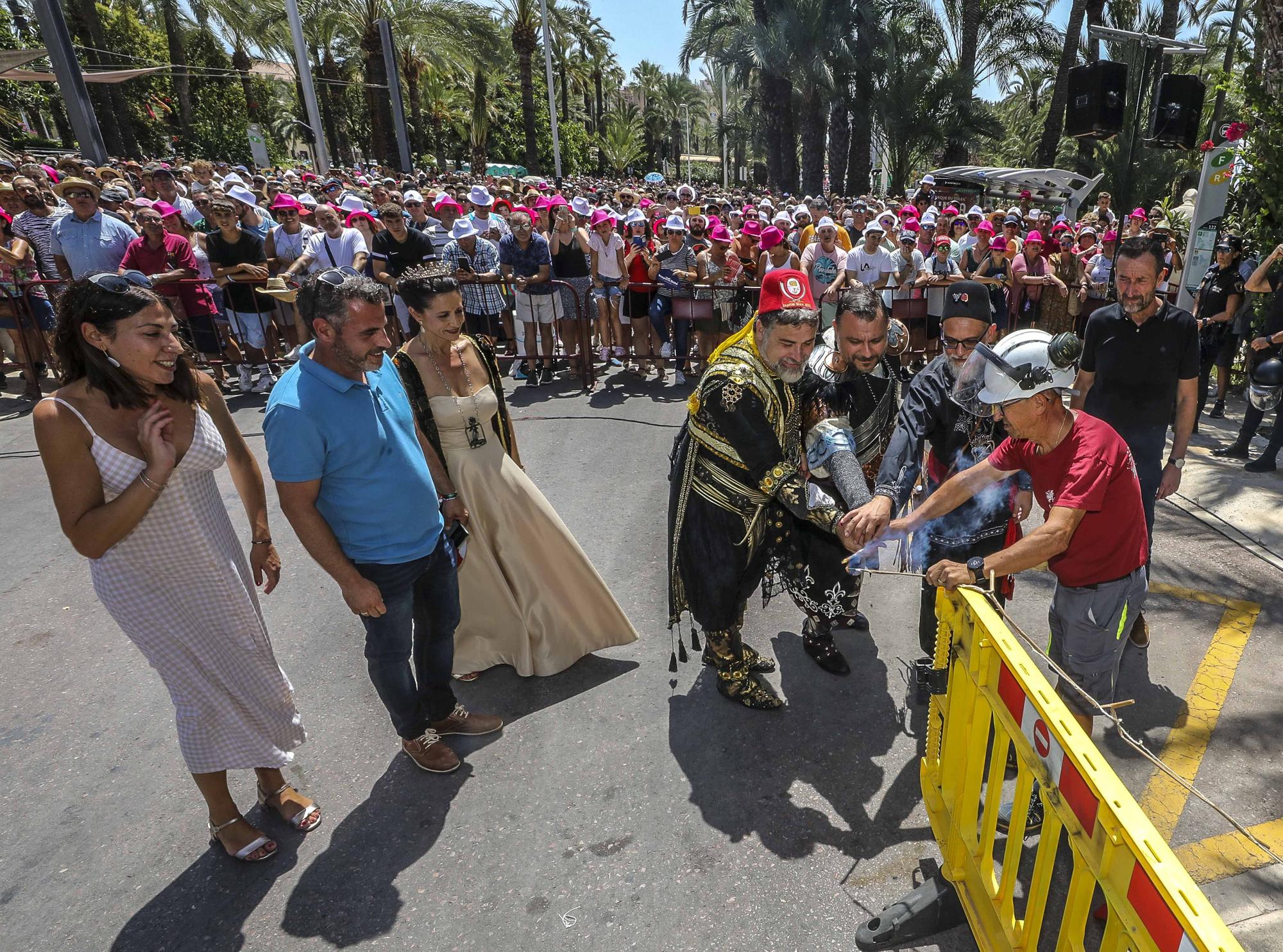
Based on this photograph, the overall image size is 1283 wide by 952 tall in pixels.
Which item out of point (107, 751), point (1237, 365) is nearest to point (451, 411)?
point (107, 751)

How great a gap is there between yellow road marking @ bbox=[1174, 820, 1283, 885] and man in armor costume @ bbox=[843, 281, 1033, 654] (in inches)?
45.9

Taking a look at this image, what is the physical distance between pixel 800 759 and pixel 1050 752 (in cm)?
166

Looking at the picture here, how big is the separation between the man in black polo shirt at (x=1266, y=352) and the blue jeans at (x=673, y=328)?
5313 mm

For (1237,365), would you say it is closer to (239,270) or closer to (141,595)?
(141,595)

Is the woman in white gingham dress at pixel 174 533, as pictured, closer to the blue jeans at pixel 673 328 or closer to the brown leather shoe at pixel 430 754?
the brown leather shoe at pixel 430 754

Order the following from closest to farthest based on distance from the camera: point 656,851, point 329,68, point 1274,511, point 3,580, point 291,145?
point 656,851 → point 3,580 → point 1274,511 → point 329,68 → point 291,145

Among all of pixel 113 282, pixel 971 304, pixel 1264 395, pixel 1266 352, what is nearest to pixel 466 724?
pixel 113 282

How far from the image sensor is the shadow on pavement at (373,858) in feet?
8.55

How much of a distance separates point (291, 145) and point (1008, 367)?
5623cm

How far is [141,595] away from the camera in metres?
2.51

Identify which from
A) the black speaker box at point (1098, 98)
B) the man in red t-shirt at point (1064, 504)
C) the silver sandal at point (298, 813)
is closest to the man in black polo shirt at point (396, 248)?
the silver sandal at point (298, 813)

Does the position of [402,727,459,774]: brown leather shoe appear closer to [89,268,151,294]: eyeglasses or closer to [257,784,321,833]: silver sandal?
[257,784,321,833]: silver sandal

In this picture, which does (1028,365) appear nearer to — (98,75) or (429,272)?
(429,272)

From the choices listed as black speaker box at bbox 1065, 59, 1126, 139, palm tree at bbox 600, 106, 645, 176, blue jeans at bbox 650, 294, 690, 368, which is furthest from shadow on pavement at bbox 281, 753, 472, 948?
palm tree at bbox 600, 106, 645, 176
